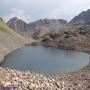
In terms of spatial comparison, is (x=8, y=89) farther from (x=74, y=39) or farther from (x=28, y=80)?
(x=74, y=39)

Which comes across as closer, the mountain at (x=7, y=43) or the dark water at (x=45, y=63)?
the dark water at (x=45, y=63)

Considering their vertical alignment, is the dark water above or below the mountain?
below

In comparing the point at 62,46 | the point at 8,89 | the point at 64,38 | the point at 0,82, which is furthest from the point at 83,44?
the point at 8,89

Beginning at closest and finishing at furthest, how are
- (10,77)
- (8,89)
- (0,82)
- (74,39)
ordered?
(8,89) → (0,82) → (10,77) → (74,39)

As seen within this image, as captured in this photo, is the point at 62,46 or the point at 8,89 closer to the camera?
the point at 8,89

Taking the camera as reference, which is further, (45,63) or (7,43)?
(7,43)

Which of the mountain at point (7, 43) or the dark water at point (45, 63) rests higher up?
the mountain at point (7, 43)

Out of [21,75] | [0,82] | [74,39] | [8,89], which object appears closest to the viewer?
[8,89]

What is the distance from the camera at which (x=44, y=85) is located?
2339 cm

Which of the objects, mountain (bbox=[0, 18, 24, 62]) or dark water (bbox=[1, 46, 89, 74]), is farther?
mountain (bbox=[0, 18, 24, 62])

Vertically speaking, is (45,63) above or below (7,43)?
below

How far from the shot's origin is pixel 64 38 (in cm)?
15538

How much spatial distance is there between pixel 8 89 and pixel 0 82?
30.1 ft

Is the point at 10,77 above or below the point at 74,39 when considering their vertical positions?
below
